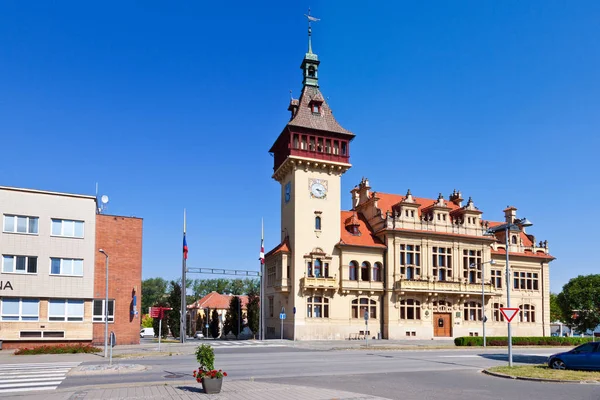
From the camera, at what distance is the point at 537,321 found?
62.1m

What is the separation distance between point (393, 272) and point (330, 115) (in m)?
17.3

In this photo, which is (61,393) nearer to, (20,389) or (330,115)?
(20,389)

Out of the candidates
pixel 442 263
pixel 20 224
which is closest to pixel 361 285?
pixel 442 263

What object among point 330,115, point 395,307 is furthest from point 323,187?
point 395,307

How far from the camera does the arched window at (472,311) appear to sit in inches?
2258

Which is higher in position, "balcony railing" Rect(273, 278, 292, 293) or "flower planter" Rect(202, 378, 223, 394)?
"balcony railing" Rect(273, 278, 292, 293)

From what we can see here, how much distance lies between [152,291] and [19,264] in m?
118

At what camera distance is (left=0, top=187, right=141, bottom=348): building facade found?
40.4 m

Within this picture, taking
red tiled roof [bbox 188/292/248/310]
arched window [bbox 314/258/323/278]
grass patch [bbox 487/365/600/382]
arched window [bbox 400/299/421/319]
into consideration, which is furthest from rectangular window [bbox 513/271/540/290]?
red tiled roof [bbox 188/292/248/310]

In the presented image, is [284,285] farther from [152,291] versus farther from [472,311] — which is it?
[152,291]

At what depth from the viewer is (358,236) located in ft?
183

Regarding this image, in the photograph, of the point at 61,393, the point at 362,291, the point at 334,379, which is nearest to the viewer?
the point at 61,393

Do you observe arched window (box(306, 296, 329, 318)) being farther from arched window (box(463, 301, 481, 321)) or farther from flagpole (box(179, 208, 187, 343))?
arched window (box(463, 301, 481, 321))

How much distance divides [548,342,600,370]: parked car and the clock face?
3206cm
